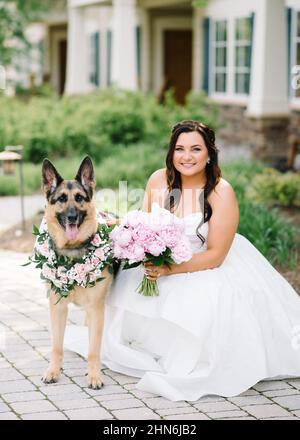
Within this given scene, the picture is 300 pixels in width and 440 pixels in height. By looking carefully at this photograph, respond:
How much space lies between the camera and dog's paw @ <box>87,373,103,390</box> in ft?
17.0

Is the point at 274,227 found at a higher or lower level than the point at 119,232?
lower

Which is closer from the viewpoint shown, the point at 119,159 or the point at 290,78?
the point at 119,159

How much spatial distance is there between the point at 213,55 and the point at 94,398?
1572 cm

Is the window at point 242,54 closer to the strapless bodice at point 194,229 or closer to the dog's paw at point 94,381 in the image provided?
the strapless bodice at point 194,229

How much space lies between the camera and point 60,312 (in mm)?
5312

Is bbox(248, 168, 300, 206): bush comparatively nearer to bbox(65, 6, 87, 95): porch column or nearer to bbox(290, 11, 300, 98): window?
bbox(290, 11, 300, 98): window

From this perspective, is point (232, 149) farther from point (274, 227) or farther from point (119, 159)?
point (274, 227)

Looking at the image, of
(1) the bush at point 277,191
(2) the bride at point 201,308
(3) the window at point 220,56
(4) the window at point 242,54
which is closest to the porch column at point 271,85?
(4) the window at point 242,54

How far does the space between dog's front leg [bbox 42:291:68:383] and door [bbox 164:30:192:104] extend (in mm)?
18950

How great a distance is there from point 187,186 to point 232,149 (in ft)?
40.1

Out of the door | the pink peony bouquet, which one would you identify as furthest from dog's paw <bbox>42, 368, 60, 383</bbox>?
the door

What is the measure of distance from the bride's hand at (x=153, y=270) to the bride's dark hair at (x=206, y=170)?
392mm

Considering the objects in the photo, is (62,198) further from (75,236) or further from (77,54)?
(77,54)
